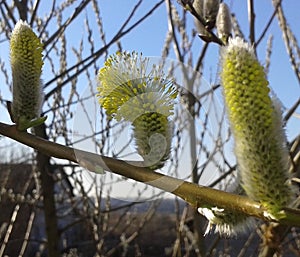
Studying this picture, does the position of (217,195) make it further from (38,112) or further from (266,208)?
(38,112)

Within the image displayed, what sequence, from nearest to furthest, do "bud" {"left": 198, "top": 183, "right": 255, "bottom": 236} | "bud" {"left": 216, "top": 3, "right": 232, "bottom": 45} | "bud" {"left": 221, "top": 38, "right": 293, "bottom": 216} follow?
1. "bud" {"left": 221, "top": 38, "right": 293, "bottom": 216}
2. "bud" {"left": 198, "top": 183, "right": 255, "bottom": 236}
3. "bud" {"left": 216, "top": 3, "right": 232, "bottom": 45}

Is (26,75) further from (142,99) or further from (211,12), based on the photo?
(211,12)

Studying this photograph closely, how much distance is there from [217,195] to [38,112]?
0.31 m

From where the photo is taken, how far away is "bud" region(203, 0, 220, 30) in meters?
0.79

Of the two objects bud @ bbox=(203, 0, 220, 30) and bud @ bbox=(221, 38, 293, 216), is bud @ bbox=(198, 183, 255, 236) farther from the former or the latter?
bud @ bbox=(203, 0, 220, 30)

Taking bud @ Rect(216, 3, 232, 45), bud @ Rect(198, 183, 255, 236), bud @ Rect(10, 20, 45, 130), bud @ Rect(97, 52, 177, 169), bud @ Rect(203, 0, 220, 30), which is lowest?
bud @ Rect(198, 183, 255, 236)

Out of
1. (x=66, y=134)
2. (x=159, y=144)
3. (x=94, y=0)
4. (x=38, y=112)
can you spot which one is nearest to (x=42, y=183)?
(x=66, y=134)

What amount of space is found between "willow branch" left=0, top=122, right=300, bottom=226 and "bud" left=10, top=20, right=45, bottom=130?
0.08 m

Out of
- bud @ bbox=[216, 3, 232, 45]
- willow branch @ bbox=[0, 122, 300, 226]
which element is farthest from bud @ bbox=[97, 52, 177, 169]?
bud @ bbox=[216, 3, 232, 45]

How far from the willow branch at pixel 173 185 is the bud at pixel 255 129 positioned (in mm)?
11

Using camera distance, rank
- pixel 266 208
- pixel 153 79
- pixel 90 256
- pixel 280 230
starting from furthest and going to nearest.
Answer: pixel 90 256, pixel 280 230, pixel 153 79, pixel 266 208

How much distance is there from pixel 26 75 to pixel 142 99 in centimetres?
18

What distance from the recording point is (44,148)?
54 centimetres

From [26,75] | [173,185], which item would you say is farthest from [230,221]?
[26,75]
